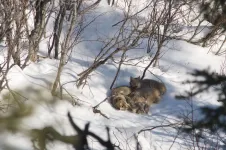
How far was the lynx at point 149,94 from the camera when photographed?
7715 mm

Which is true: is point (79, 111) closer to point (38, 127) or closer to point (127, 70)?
point (38, 127)

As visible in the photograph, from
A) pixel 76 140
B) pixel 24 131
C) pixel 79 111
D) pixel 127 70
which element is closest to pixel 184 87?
pixel 127 70

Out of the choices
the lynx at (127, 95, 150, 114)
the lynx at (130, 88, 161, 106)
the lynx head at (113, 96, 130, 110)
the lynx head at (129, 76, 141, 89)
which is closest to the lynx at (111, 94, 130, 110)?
the lynx head at (113, 96, 130, 110)

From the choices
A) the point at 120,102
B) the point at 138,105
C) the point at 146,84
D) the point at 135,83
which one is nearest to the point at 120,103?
the point at 120,102

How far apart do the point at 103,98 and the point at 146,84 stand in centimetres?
110

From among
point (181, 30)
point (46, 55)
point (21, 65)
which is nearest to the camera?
point (21, 65)

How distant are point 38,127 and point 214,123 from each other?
2783mm

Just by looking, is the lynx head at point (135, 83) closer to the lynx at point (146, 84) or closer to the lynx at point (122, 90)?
the lynx at point (146, 84)

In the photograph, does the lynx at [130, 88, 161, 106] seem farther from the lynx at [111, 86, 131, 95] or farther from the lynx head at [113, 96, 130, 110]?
the lynx head at [113, 96, 130, 110]

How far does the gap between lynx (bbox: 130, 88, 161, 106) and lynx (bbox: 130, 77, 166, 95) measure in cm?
10

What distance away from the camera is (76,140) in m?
5.92

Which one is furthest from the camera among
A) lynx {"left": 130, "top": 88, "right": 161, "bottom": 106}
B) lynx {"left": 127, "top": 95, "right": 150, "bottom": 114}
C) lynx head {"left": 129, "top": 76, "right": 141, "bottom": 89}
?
lynx head {"left": 129, "top": 76, "right": 141, "bottom": 89}

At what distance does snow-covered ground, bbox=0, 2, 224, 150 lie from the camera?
609cm

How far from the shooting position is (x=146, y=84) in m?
8.02
